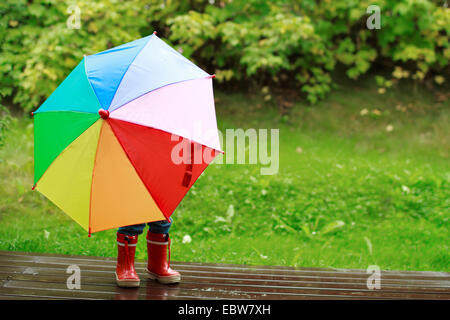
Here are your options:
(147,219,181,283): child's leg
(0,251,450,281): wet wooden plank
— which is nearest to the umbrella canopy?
(147,219,181,283): child's leg

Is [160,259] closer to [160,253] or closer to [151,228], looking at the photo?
[160,253]

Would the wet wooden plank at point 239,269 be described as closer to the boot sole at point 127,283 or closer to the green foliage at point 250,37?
the boot sole at point 127,283

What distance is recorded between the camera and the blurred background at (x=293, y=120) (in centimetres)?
457

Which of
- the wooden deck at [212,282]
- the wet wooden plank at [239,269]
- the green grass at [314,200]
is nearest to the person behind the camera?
the wooden deck at [212,282]

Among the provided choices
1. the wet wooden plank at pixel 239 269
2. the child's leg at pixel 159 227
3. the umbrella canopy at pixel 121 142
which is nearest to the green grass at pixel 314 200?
the wet wooden plank at pixel 239 269

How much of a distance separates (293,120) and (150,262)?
172 inches

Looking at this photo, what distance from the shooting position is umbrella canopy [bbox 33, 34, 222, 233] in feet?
7.88

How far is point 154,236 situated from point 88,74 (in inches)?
45.5

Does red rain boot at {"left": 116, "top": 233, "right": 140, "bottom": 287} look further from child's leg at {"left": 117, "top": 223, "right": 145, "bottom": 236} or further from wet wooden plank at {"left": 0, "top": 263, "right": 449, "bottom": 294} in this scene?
wet wooden plank at {"left": 0, "top": 263, "right": 449, "bottom": 294}

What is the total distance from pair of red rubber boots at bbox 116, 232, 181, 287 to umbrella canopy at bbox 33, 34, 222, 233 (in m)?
0.57

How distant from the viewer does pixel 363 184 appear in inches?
218

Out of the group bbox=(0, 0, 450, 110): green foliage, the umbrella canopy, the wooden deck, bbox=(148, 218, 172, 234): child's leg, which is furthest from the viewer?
bbox=(0, 0, 450, 110): green foliage

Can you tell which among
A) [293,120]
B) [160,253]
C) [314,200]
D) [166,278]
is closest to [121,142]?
[160,253]

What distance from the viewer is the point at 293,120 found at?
23.0 feet
